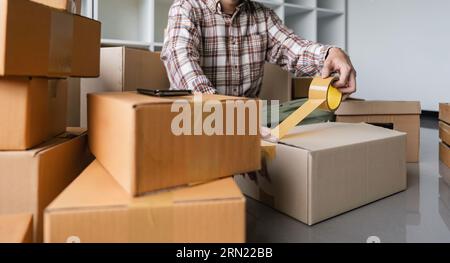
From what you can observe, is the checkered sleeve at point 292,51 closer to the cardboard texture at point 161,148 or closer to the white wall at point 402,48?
the cardboard texture at point 161,148

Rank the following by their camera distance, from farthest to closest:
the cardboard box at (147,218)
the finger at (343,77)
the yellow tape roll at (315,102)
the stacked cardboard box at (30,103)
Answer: the finger at (343,77) < the yellow tape roll at (315,102) < the stacked cardboard box at (30,103) < the cardboard box at (147,218)

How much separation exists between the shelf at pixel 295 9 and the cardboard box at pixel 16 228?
1932 millimetres

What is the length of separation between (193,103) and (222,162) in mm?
105

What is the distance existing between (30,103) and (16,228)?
22 cm

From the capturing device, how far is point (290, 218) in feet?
2.37

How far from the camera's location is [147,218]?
44 centimetres

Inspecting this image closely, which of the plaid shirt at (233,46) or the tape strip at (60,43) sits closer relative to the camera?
the tape strip at (60,43)

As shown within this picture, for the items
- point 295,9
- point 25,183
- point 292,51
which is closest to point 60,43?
point 25,183

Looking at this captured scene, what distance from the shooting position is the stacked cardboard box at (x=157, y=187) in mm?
438

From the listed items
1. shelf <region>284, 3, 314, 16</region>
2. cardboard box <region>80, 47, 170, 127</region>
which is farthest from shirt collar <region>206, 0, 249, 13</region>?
shelf <region>284, 3, 314, 16</region>

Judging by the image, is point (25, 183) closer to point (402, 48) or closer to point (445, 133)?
point (445, 133)

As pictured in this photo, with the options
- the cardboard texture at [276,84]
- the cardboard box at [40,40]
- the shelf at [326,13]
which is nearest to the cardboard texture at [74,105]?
the cardboard box at [40,40]
